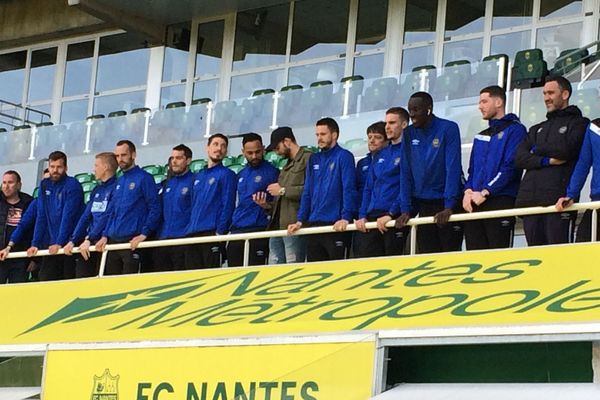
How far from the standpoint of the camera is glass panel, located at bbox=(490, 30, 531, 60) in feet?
51.0

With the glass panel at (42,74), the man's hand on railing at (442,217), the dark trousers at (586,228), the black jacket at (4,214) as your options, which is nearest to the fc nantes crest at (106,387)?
the man's hand on railing at (442,217)

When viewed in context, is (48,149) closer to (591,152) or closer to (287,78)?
(287,78)

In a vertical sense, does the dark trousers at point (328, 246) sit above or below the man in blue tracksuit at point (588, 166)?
below

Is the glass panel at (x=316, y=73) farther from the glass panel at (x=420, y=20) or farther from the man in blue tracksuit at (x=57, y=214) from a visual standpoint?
the man in blue tracksuit at (x=57, y=214)

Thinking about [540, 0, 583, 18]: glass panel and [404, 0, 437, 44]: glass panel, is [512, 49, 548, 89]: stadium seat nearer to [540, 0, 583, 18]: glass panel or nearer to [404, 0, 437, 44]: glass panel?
[540, 0, 583, 18]: glass panel

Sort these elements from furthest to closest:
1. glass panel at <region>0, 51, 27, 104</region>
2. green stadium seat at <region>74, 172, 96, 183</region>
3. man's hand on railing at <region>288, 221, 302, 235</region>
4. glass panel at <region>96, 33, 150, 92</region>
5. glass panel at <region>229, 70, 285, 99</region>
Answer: glass panel at <region>0, 51, 27, 104</region> < glass panel at <region>96, 33, 150, 92</region> < glass panel at <region>229, 70, 285, 99</region> < green stadium seat at <region>74, 172, 96, 183</region> < man's hand on railing at <region>288, 221, 302, 235</region>

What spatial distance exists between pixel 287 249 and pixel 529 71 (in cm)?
368

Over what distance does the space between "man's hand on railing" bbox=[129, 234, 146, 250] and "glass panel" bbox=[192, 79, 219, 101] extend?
742 centimetres

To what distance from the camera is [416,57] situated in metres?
16.5

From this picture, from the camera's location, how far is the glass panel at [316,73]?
1720 cm

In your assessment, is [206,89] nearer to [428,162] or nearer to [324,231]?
[324,231]

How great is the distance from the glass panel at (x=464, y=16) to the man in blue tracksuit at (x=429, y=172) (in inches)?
266

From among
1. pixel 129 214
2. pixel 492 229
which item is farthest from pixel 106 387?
pixel 492 229

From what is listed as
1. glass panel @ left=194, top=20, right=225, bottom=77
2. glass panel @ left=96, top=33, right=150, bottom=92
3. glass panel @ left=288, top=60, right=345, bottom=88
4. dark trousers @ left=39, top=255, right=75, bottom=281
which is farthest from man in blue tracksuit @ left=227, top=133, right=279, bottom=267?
glass panel @ left=96, top=33, right=150, bottom=92
